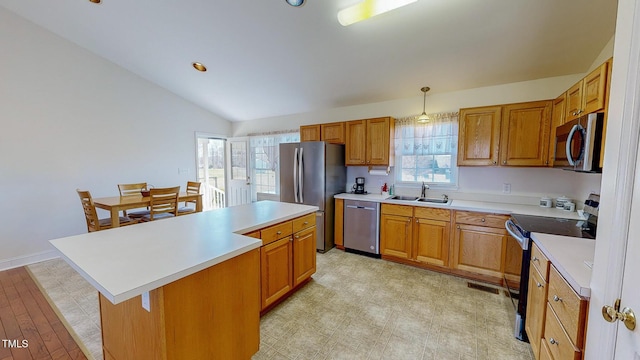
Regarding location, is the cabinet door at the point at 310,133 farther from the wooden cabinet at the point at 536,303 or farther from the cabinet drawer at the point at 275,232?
the wooden cabinet at the point at 536,303

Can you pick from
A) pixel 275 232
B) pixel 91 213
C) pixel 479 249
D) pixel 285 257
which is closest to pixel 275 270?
pixel 285 257

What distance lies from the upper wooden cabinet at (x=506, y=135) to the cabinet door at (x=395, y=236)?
3.40ft

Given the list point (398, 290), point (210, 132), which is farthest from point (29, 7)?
point (398, 290)

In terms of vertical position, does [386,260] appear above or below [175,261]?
below

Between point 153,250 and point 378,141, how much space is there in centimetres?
299

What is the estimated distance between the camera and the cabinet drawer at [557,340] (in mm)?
1108

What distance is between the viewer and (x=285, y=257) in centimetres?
227

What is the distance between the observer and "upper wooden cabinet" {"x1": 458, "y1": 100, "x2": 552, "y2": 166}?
2543 mm

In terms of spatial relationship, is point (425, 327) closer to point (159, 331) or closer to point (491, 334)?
point (491, 334)

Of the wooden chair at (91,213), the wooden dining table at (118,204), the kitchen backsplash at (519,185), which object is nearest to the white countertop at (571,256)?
the kitchen backsplash at (519,185)

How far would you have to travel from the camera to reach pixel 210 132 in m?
5.35

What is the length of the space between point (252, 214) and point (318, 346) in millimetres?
1204

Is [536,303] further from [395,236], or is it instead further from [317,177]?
[317,177]

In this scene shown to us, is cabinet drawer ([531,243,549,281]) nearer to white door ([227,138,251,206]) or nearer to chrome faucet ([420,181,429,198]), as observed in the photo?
chrome faucet ([420,181,429,198])
